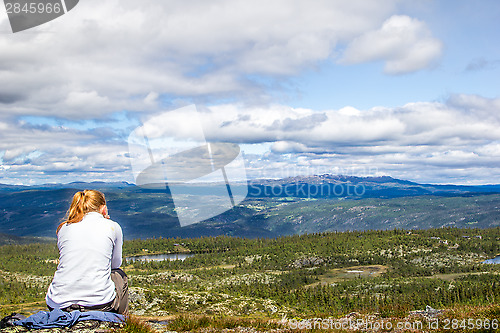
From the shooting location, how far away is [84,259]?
1076 centimetres

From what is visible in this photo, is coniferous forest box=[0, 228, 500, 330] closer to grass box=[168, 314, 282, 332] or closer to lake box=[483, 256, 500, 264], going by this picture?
lake box=[483, 256, 500, 264]

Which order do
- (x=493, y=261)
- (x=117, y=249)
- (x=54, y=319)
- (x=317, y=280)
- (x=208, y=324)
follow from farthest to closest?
(x=493, y=261) < (x=317, y=280) < (x=208, y=324) < (x=117, y=249) < (x=54, y=319)

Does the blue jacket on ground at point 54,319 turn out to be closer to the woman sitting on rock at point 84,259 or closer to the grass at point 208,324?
the woman sitting on rock at point 84,259

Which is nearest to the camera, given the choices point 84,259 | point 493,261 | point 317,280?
point 84,259

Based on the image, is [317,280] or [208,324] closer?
[208,324]

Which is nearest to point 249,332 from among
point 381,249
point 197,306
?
point 197,306

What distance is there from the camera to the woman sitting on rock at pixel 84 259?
10.8 metres

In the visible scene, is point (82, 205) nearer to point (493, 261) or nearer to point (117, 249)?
point (117, 249)

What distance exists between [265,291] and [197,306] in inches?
1270

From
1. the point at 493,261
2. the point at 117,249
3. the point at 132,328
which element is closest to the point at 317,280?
the point at 493,261

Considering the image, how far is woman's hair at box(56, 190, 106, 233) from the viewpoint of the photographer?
11172 millimetres

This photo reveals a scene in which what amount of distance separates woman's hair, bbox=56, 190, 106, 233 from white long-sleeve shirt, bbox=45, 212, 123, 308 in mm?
176

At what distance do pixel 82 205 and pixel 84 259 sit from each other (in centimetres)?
160

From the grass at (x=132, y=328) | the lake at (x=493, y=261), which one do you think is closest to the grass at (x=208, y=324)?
the grass at (x=132, y=328)
